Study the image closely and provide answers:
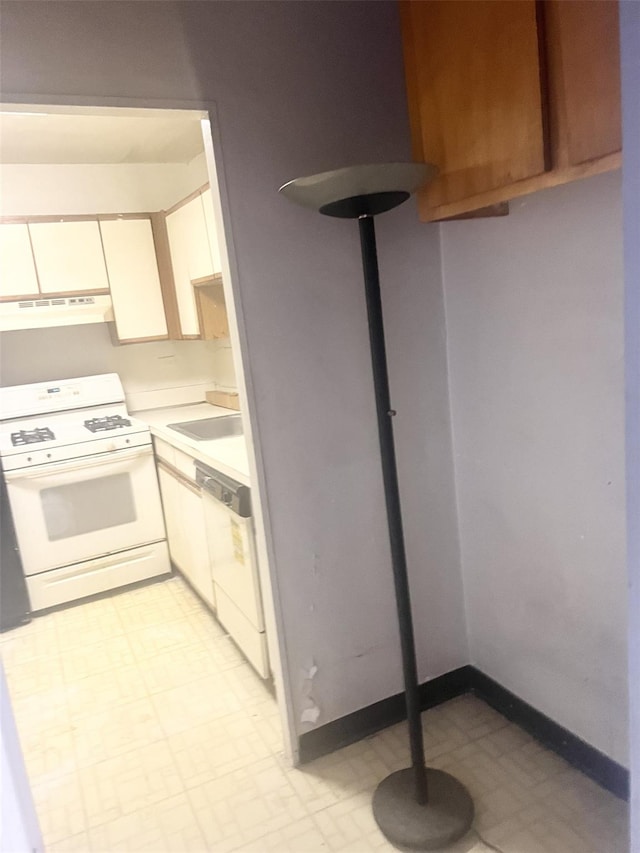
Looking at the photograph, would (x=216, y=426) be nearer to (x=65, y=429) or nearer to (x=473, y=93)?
(x=65, y=429)

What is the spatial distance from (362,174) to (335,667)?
1445 mm

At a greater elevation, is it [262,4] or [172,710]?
[262,4]

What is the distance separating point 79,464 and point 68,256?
3.59ft

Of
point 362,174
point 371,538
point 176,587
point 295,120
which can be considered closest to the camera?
point 362,174

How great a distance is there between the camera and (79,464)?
9.93 feet

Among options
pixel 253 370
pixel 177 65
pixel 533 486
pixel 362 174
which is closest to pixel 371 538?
pixel 533 486

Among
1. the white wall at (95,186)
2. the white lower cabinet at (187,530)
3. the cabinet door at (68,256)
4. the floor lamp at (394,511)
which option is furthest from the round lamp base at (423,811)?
the white wall at (95,186)

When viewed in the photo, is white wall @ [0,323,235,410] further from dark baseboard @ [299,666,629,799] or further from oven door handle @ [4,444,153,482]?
dark baseboard @ [299,666,629,799]

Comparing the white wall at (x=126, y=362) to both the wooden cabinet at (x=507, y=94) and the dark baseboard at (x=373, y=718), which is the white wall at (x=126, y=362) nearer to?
the dark baseboard at (x=373, y=718)

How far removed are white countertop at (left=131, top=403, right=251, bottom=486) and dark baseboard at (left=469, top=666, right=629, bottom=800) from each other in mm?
1082

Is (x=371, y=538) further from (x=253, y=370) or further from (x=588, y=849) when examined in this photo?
(x=588, y=849)

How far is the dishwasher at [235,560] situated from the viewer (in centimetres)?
210

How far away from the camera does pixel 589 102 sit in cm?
115

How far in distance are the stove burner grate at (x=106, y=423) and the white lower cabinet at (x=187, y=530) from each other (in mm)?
331
